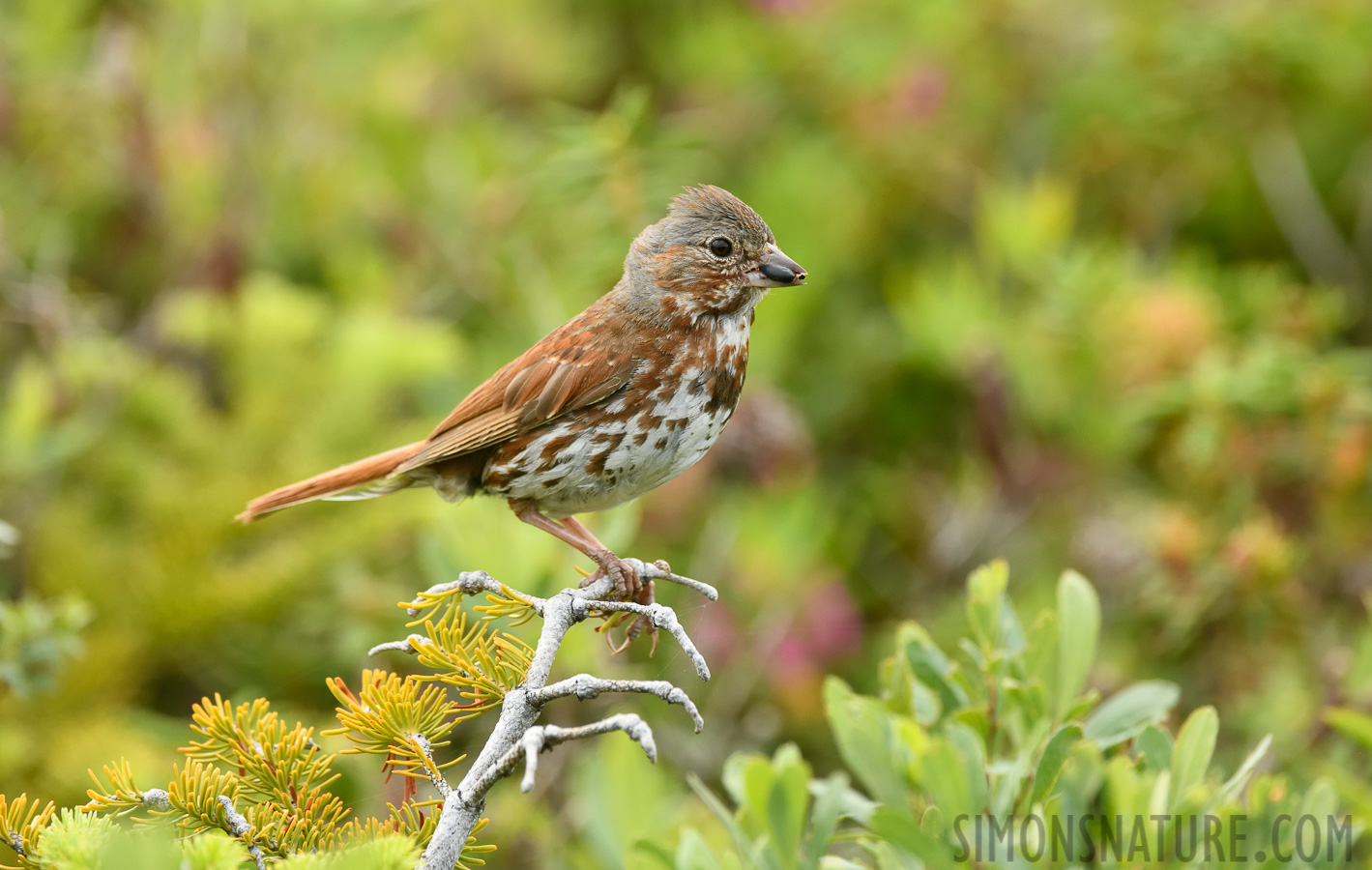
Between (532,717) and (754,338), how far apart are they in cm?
290

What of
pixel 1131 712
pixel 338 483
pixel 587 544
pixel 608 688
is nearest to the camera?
pixel 608 688

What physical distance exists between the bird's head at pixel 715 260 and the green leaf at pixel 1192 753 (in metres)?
1.31

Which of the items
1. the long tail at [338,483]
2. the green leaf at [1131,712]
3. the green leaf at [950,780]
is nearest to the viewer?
the green leaf at [950,780]

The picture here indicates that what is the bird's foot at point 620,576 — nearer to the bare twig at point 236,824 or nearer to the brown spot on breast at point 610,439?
the brown spot on breast at point 610,439

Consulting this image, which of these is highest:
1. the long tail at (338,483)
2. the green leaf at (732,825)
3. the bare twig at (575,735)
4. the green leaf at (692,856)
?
the long tail at (338,483)

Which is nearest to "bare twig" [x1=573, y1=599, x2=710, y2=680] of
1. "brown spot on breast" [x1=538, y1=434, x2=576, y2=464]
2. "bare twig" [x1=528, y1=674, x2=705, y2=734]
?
"bare twig" [x1=528, y1=674, x2=705, y2=734]

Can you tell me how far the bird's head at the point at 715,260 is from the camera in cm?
288

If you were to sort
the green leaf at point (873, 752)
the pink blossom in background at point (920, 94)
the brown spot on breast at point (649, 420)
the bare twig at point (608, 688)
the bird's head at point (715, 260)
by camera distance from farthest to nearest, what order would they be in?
the pink blossom in background at point (920, 94) → the bird's head at point (715, 260) → the brown spot on breast at point (649, 420) → the green leaf at point (873, 752) → the bare twig at point (608, 688)

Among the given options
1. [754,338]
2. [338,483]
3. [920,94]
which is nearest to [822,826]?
[338,483]

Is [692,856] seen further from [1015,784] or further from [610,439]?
[610,439]

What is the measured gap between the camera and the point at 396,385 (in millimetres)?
4375

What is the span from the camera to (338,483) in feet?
10.1

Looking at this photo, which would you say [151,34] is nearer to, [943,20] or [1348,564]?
[943,20]

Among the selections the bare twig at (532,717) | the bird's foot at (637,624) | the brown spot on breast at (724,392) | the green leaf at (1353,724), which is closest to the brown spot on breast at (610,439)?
the brown spot on breast at (724,392)
